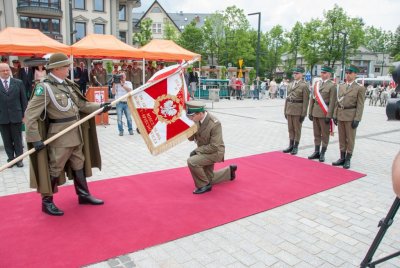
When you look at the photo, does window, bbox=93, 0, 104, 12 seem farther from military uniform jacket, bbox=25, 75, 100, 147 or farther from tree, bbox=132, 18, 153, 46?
military uniform jacket, bbox=25, 75, 100, 147

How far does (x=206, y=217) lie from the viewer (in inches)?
164

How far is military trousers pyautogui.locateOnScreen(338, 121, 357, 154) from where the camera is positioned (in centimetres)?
665

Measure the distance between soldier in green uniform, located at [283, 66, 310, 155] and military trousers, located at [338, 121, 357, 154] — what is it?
2.77ft

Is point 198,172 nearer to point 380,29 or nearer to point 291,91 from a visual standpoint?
point 291,91

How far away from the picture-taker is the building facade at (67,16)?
109 feet

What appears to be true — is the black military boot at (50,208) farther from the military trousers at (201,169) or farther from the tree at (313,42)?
the tree at (313,42)

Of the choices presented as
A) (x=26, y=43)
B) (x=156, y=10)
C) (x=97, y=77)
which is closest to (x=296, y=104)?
(x=26, y=43)

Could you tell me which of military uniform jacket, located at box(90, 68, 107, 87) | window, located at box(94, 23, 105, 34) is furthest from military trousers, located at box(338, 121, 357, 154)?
window, located at box(94, 23, 105, 34)

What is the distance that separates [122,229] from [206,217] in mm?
1001

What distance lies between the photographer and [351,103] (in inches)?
259

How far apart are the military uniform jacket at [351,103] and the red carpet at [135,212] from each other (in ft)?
3.51

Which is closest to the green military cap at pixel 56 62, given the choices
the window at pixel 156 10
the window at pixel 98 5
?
the window at pixel 98 5

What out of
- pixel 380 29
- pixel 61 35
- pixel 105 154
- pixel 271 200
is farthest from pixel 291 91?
pixel 380 29

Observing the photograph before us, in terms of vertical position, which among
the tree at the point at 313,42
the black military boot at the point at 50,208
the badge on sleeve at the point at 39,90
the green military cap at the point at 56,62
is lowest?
the black military boot at the point at 50,208
